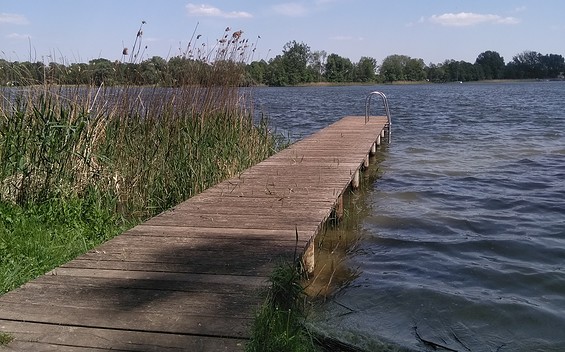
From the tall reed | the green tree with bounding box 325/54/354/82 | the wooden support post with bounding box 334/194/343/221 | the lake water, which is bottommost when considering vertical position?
the lake water

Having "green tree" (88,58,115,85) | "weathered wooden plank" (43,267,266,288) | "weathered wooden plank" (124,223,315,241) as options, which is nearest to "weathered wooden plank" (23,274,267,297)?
"weathered wooden plank" (43,267,266,288)

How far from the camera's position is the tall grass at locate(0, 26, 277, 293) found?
4.24 meters

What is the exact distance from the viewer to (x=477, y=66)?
10181cm

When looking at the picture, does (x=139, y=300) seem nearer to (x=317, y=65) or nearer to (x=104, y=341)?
(x=104, y=341)

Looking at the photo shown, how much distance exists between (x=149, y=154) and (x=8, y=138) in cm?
137

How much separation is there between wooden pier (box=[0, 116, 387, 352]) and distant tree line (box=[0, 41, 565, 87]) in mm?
2044

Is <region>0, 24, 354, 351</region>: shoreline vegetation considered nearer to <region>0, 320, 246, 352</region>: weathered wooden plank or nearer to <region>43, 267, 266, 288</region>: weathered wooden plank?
<region>43, 267, 266, 288</region>: weathered wooden plank

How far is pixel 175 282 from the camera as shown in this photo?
113 inches

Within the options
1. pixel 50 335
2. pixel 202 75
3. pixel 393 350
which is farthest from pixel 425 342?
pixel 202 75

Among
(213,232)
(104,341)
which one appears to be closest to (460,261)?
(213,232)

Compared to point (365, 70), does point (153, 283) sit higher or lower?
lower

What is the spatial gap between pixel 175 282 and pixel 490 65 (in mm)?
109696

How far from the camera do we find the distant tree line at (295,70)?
5.71 metres

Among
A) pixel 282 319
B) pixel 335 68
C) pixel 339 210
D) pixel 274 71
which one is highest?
pixel 335 68
